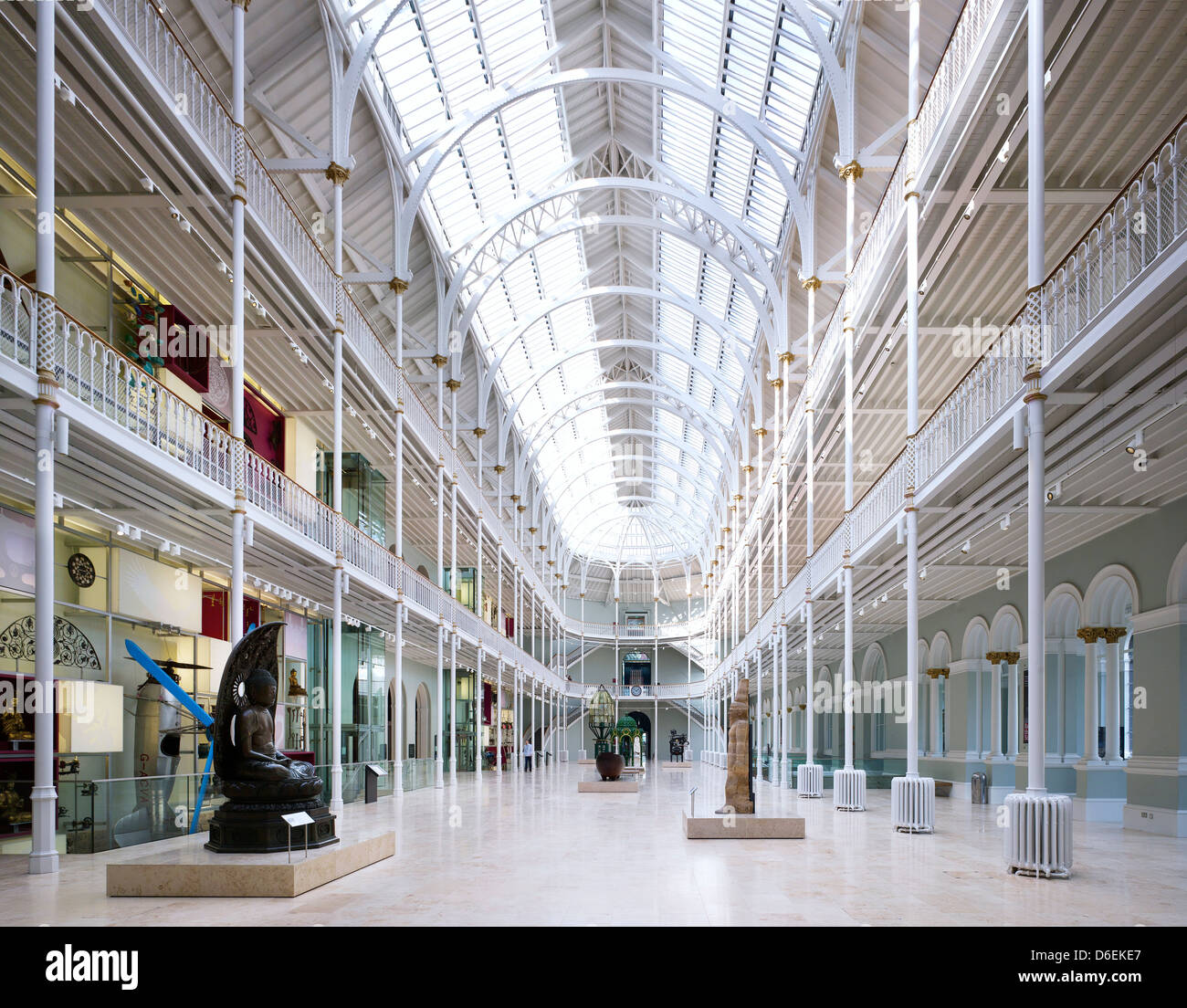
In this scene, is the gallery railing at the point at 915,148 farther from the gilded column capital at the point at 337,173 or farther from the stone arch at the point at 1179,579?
the gilded column capital at the point at 337,173

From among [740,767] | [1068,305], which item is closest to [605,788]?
[740,767]

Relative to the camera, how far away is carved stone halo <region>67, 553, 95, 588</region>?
51.6 ft

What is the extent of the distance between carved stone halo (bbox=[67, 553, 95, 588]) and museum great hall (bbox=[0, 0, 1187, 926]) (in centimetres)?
9

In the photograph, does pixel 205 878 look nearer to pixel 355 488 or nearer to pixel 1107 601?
pixel 1107 601

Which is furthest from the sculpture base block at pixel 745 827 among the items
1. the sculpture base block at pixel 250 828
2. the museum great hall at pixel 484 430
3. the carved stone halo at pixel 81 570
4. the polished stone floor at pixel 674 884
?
the carved stone halo at pixel 81 570

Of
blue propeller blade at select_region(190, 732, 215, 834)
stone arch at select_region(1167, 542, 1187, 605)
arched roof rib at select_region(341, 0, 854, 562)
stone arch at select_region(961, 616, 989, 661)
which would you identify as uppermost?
arched roof rib at select_region(341, 0, 854, 562)

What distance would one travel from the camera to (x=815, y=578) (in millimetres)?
24234

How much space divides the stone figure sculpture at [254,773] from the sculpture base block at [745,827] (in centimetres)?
609

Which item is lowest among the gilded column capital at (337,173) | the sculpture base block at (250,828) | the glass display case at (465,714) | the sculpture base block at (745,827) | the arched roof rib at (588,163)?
the glass display case at (465,714)

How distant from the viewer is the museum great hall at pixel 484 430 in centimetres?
999

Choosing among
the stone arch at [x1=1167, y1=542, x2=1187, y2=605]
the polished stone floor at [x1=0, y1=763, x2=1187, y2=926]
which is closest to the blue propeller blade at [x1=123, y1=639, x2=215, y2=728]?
the polished stone floor at [x1=0, y1=763, x2=1187, y2=926]

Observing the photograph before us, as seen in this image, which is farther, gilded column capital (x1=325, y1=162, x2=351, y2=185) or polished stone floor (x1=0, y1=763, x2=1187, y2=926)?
gilded column capital (x1=325, y1=162, x2=351, y2=185)

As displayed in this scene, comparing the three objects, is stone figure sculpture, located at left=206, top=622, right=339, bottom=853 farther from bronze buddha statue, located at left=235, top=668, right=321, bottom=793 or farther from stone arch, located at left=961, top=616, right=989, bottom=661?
stone arch, located at left=961, top=616, right=989, bottom=661
